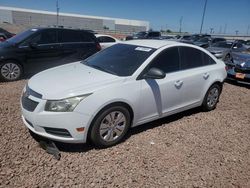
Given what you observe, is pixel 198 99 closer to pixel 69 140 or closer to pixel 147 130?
pixel 147 130

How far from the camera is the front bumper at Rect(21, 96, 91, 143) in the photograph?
3215 millimetres

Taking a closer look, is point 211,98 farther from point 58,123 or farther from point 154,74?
point 58,123

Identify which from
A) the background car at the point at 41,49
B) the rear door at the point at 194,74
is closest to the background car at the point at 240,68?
the rear door at the point at 194,74

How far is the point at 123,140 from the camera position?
3965 millimetres

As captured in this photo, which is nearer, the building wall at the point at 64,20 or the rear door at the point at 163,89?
the rear door at the point at 163,89

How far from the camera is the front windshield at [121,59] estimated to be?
396cm

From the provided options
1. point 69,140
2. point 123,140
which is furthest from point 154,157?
point 69,140

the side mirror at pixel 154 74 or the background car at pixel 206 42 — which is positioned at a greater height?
the side mirror at pixel 154 74

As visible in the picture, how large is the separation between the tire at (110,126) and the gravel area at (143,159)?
144 mm

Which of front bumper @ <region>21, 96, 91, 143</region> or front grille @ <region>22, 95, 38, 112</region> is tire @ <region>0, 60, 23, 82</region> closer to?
front grille @ <region>22, 95, 38, 112</region>

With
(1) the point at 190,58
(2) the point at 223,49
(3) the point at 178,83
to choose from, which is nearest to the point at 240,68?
(1) the point at 190,58

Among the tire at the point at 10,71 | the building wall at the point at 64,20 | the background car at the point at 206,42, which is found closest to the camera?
the tire at the point at 10,71

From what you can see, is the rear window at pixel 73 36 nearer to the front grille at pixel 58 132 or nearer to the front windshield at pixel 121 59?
the front windshield at pixel 121 59

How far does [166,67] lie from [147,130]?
1.18 meters
